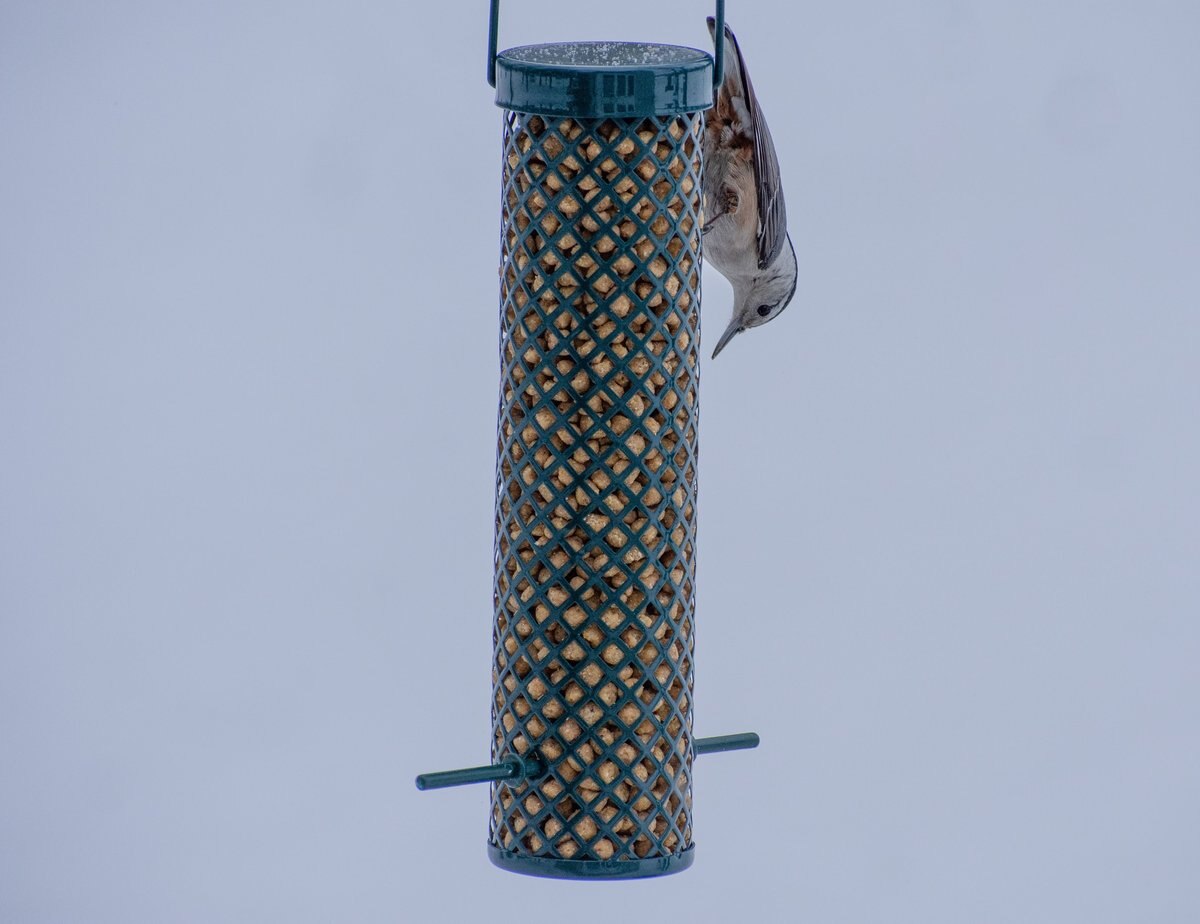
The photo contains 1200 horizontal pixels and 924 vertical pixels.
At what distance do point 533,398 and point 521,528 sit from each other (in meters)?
0.18

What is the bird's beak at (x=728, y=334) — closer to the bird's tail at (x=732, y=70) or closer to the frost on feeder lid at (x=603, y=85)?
the bird's tail at (x=732, y=70)

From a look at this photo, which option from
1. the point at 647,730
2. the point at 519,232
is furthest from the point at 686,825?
the point at 519,232

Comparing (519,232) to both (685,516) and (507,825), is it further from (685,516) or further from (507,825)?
(507,825)

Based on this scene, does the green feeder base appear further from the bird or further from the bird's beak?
the bird's beak

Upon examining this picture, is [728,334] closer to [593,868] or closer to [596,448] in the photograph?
Result: [596,448]

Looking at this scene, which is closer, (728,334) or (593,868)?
(593,868)

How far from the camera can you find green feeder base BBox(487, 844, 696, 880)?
8.71ft

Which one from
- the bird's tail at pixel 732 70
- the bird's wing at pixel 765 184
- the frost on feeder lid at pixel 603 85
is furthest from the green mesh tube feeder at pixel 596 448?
the bird's wing at pixel 765 184

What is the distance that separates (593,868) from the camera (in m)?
2.65

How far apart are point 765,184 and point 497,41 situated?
2.46 feet

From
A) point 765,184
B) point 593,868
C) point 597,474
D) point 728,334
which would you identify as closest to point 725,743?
point 593,868

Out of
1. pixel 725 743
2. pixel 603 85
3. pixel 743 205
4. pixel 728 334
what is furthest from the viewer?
pixel 728 334

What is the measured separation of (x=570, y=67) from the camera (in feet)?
8.30

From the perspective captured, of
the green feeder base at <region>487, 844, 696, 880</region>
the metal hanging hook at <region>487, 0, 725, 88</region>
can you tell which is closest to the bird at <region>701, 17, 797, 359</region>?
the metal hanging hook at <region>487, 0, 725, 88</region>
